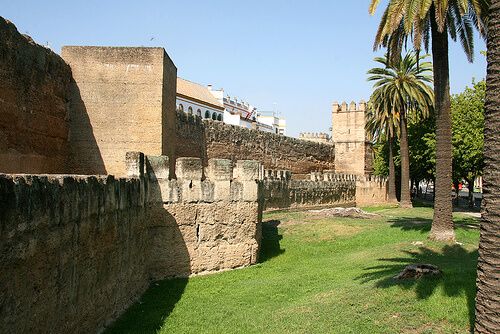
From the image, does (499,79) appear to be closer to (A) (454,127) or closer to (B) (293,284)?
(B) (293,284)

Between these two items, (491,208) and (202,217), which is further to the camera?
(202,217)

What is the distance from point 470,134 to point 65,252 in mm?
24592

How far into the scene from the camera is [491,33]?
5059 mm

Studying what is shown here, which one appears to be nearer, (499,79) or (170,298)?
(499,79)

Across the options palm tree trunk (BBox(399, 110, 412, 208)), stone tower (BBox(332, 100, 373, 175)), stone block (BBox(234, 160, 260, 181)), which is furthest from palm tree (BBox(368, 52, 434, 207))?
stone block (BBox(234, 160, 260, 181))

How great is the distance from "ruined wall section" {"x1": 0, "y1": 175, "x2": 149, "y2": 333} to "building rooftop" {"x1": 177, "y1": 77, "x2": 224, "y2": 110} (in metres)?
34.4

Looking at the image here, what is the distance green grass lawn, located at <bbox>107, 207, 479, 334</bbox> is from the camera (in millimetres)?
5902

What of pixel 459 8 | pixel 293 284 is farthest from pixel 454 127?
pixel 293 284

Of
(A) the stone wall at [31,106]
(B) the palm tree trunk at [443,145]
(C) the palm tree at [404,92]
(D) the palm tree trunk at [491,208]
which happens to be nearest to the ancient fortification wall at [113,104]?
(A) the stone wall at [31,106]

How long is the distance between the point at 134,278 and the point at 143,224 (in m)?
1.03

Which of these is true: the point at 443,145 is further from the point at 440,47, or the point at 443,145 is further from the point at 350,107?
the point at 350,107

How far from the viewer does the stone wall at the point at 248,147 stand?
22.4 m

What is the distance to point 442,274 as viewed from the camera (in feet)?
23.8

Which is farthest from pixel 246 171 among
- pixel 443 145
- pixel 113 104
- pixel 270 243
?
pixel 443 145
